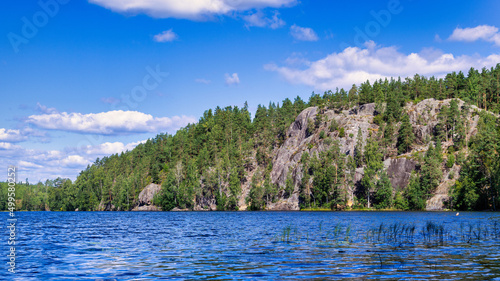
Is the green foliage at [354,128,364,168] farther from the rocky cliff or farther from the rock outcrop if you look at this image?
the rock outcrop

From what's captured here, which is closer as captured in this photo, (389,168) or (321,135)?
(389,168)

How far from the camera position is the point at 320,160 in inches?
7013

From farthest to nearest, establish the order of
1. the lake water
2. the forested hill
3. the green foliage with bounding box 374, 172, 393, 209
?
the green foliage with bounding box 374, 172, 393, 209, the forested hill, the lake water

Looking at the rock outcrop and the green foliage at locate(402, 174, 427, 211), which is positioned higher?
the rock outcrop

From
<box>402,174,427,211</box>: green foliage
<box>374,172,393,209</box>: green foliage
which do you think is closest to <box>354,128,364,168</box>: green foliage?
<box>374,172,393,209</box>: green foliage

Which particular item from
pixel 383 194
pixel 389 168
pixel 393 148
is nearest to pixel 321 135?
pixel 393 148

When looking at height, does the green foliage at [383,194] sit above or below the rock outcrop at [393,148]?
below

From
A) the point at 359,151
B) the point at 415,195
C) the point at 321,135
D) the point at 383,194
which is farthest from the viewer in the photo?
the point at 321,135

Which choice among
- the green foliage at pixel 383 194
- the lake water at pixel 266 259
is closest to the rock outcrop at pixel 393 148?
the green foliage at pixel 383 194

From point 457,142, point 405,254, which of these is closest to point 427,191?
point 457,142

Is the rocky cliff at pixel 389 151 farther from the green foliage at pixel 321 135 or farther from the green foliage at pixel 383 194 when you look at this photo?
the green foliage at pixel 383 194

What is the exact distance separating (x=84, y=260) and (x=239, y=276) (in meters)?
12.7

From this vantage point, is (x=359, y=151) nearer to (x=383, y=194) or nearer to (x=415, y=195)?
(x=383, y=194)

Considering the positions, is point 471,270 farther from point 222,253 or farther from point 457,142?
point 457,142
